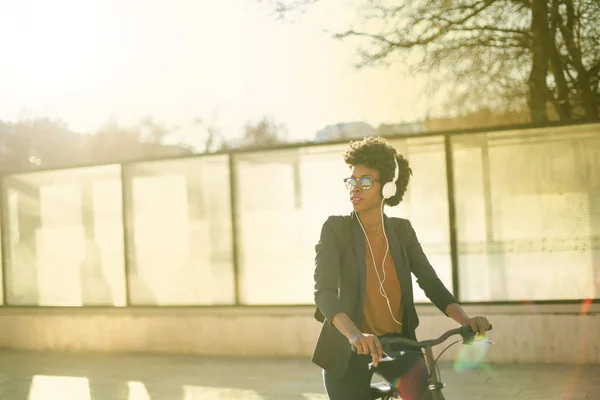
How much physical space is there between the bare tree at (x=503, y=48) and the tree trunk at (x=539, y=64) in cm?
1

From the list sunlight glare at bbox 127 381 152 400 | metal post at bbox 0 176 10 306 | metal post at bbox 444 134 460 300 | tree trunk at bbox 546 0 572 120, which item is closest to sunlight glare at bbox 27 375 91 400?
sunlight glare at bbox 127 381 152 400

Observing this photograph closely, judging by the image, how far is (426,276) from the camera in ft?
13.1

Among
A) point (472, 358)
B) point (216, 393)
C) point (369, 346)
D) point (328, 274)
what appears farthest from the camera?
point (472, 358)

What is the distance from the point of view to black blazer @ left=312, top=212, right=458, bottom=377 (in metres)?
3.73

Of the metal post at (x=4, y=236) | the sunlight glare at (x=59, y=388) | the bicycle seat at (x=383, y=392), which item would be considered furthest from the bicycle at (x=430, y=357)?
the metal post at (x=4, y=236)

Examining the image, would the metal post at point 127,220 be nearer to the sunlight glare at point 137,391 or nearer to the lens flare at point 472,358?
the sunlight glare at point 137,391

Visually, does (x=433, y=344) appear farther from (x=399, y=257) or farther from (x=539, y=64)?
(x=539, y=64)

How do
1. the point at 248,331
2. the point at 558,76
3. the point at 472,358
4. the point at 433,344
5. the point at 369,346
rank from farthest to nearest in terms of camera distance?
the point at 248,331 → the point at 558,76 → the point at 472,358 → the point at 433,344 → the point at 369,346

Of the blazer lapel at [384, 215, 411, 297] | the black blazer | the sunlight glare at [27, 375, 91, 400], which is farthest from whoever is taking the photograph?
the sunlight glare at [27, 375, 91, 400]

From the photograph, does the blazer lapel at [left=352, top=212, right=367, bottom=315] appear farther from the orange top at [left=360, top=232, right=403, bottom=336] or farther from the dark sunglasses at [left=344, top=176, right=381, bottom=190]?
the dark sunglasses at [left=344, top=176, right=381, bottom=190]

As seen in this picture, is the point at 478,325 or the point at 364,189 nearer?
the point at 478,325

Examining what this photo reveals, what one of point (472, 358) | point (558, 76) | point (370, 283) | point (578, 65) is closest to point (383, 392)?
point (370, 283)

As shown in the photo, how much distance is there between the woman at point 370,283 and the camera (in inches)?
144

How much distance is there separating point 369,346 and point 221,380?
6.03m
